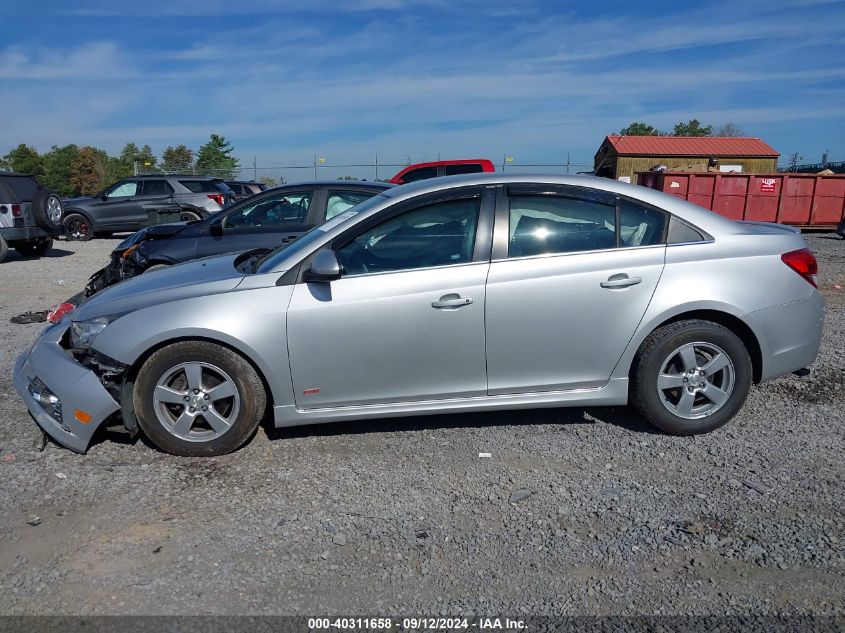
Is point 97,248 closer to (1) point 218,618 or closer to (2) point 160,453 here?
(2) point 160,453

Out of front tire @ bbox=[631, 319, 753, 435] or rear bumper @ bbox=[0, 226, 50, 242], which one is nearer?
front tire @ bbox=[631, 319, 753, 435]

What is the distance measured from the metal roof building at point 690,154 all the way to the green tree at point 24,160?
49512 mm

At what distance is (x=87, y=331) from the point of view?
13.3 feet

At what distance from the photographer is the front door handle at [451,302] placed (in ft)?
12.9

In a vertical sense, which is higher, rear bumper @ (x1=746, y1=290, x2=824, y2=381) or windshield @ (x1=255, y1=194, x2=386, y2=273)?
windshield @ (x1=255, y1=194, x2=386, y2=273)

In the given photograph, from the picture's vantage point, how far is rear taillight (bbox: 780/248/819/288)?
4.27m

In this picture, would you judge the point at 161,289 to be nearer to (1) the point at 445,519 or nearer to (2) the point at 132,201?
(1) the point at 445,519

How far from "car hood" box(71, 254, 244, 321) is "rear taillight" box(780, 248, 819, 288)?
11.3ft

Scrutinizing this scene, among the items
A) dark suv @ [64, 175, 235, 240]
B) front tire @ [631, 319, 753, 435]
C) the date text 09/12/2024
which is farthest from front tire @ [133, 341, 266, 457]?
dark suv @ [64, 175, 235, 240]

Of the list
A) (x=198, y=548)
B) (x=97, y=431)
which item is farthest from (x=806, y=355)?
(x=97, y=431)

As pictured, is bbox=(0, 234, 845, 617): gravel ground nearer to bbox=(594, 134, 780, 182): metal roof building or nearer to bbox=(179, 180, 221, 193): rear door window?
bbox=(179, 180, 221, 193): rear door window

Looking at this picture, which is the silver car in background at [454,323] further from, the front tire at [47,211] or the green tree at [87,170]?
the green tree at [87,170]

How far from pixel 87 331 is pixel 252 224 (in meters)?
3.83

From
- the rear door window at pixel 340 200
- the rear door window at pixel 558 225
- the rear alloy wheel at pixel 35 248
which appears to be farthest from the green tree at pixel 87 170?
the rear door window at pixel 558 225
